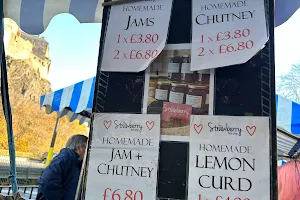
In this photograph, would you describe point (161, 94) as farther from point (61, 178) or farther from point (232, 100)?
point (61, 178)

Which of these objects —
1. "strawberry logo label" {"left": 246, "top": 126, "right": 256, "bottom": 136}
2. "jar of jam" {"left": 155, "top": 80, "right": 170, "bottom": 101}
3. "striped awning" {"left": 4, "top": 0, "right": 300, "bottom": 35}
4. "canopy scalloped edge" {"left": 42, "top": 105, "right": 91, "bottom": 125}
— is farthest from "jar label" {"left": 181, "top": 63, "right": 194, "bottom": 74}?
"canopy scalloped edge" {"left": 42, "top": 105, "right": 91, "bottom": 125}

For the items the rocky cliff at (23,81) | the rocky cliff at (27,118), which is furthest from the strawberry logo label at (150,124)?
the rocky cliff at (23,81)

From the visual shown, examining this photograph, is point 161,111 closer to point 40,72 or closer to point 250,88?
point 250,88

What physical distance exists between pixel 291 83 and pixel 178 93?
16.6m

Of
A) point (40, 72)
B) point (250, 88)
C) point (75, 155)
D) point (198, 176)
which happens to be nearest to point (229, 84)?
point (250, 88)

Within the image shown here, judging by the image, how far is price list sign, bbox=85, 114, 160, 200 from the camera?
4.83 feet

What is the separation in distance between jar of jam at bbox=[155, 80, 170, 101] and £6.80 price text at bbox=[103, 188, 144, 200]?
0.49 metres

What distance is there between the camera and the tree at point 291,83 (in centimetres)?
1593

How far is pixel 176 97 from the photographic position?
1.52m

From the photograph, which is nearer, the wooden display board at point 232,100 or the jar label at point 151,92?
the wooden display board at point 232,100

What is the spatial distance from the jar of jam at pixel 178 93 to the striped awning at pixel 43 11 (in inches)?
40.3

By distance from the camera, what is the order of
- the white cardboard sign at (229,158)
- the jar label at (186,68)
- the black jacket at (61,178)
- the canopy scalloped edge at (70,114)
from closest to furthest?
the white cardboard sign at (229,158) < the jar label at (186,68) < the black jacket at (61,178) < the canopy scalloped edge at (70,114)

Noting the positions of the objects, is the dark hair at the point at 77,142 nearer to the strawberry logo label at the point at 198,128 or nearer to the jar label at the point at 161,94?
the jar label at the point at 161,94

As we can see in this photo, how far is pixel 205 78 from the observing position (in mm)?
1511
